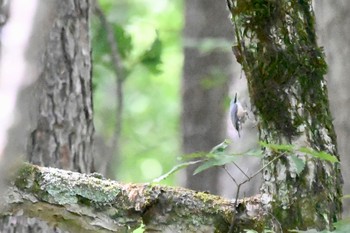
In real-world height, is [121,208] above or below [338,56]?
below

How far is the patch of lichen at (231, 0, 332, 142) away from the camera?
2420mm

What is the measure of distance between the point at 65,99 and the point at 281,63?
74.5 inches

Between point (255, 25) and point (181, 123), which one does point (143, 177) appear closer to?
point (181, 123)

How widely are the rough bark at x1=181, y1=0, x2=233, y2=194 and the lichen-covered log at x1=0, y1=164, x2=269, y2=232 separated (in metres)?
5.07

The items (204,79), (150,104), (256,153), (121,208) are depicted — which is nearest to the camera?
(256,153)

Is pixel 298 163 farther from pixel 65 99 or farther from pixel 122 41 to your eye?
pixel 122 41

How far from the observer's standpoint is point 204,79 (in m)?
7.70

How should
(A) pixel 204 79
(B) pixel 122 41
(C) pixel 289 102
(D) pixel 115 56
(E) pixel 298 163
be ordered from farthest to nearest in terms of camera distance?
(A) pixel 204 79, (B) pixel 122 41, (D) pixel 115 56, (C) pixel 289 102, (E) pixel 298 163

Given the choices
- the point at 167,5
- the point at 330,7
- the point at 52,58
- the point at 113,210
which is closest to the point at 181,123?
the point at 330,7

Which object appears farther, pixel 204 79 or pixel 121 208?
pixel 204 79

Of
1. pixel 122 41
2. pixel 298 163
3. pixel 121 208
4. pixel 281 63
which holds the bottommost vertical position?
pixel 121 208

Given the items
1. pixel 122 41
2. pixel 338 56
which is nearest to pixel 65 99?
pixel 122 41

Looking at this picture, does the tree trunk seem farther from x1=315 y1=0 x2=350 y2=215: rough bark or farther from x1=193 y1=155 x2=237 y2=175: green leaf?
x1=193 y1=155 x2=237 y2=175: green leaf

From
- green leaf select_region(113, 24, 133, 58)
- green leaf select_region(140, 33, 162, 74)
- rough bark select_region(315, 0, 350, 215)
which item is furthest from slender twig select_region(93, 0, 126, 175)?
rough bark select_region(315, 0, 350, 215)
